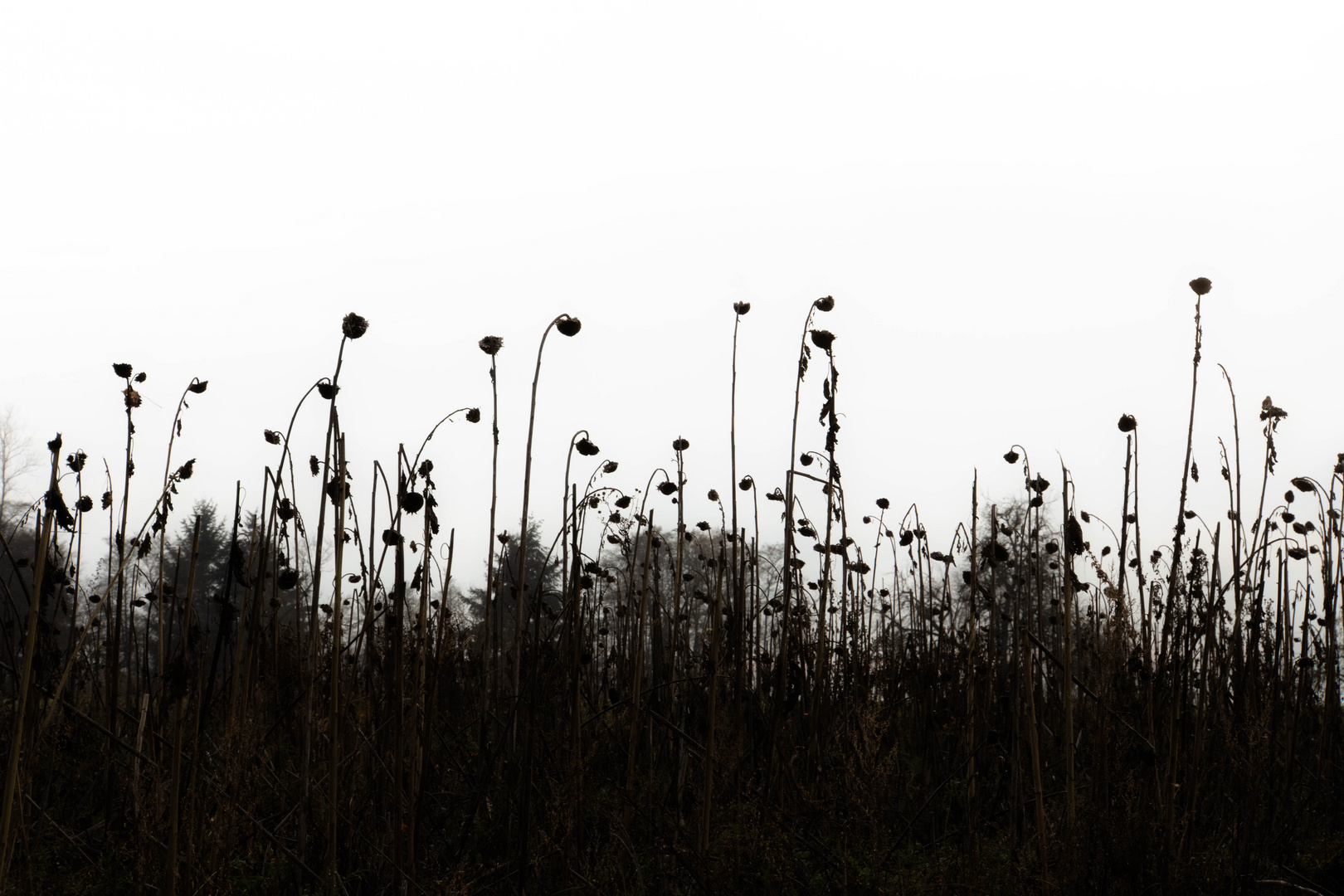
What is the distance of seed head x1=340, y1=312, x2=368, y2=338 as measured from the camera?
179cm

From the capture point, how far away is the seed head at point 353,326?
5.87 ft

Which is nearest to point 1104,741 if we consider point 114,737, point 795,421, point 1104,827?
point 1104,827

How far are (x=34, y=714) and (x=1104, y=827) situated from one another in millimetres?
2340

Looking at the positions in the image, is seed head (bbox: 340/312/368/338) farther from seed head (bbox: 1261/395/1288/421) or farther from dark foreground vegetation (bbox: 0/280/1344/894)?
seed head (bbox: 1261/395/1288/421)

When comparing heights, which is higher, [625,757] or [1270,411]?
[1270,411]

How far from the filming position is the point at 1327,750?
353 centimetres

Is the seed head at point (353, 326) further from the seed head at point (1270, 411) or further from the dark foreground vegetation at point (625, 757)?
the seed head at point (1270, 411)

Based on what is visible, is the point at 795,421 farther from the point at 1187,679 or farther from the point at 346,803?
the point at 346,803

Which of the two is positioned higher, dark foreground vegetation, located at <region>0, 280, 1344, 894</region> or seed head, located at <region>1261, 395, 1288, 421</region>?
seed head, located at <region>1261, 395, 1288, 421</region>

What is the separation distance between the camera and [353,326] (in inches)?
70.5

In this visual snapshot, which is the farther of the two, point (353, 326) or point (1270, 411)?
point (1270, 411)

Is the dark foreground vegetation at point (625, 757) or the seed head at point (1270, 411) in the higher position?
the seed head at point (1270, 411)

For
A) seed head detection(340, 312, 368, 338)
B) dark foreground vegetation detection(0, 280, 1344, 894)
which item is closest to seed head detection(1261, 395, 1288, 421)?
dark foreground vegetation detection(0, 280, 1344, 894)

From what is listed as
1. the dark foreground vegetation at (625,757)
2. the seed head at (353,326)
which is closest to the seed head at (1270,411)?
the dark foreground vegetation at (625,757)
